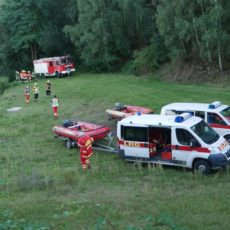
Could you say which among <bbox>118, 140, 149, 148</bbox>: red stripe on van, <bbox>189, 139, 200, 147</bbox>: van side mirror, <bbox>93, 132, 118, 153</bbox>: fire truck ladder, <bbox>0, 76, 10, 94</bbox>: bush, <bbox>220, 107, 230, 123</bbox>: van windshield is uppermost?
<bbox>220, 107, 230, 123</bbox>: van windshield

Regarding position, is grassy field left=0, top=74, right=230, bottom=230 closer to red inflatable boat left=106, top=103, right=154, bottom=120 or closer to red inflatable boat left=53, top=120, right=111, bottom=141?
red inflatable boat left=106, top=103, right=154, bottom=120

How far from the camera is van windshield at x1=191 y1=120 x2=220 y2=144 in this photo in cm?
1589

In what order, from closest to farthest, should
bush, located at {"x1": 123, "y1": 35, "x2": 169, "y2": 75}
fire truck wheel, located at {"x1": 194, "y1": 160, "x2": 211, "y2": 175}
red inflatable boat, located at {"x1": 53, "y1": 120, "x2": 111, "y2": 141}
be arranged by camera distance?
fire truck wheel, located at {"x1": 194, "y1": 160, "x2": 211, "y2": 175}
red inflatable boat, located at {"x1": 53, "y1": 120, "x2": 111, "y2": 141}
bush, located at {"x1": 123, "y1": 35, "x2": 169, "y2": 75}

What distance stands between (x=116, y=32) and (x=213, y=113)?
101 ft

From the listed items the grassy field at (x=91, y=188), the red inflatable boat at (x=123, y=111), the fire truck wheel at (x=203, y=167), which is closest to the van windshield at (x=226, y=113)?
the fire truck wheel at (x=203, y=167)

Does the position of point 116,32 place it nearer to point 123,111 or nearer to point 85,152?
point 123,111

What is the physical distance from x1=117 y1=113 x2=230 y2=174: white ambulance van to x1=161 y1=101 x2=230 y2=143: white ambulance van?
5.49 ft

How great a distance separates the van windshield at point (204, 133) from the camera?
15.9 m

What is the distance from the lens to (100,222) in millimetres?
4969

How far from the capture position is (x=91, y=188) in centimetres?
1402

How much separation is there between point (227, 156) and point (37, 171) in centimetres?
673

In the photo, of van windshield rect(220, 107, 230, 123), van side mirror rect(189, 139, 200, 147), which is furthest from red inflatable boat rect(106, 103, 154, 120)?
van side mirror rect(189, 139, 200, 147)

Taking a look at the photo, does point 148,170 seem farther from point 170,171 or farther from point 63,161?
point 63,161

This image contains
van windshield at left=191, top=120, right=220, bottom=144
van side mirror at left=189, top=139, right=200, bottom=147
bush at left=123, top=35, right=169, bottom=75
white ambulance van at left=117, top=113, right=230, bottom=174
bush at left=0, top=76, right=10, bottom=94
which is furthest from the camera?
bush at left=0, top=76, right=10, bottom=94
